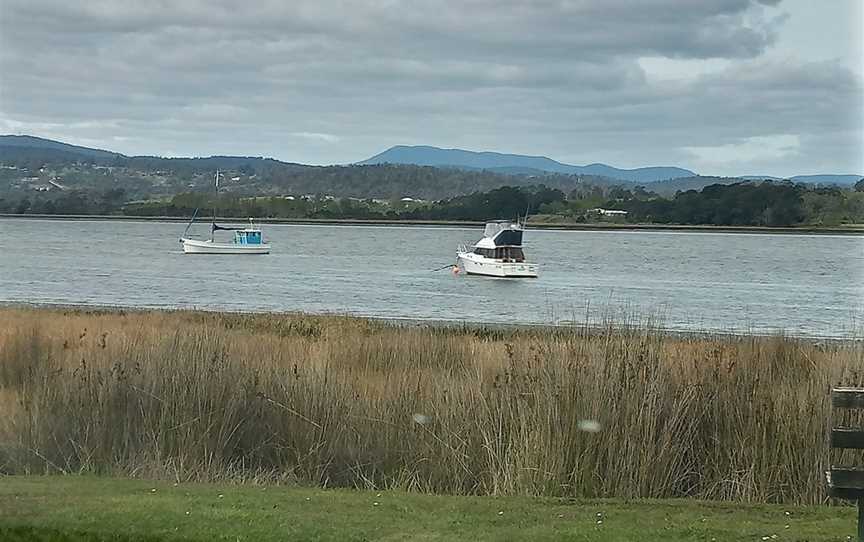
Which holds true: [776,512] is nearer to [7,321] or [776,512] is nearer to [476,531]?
[476,531]

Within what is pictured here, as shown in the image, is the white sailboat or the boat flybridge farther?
the white sailboat

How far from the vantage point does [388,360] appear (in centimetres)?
1600

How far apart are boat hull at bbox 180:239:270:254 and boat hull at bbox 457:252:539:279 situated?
3096 centimetres

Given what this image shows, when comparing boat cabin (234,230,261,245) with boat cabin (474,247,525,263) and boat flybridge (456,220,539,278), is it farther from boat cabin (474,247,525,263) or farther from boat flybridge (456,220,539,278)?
boat cabin (474,247,525,263)

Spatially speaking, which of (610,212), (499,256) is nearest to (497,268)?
(499,256)

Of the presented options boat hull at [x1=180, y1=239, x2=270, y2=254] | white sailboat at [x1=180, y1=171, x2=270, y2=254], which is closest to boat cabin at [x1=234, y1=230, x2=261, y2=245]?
white sailboat at [x1=180, y1=171, x2=270, y2=254]

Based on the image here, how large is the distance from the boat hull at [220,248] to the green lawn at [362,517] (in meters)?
91.1

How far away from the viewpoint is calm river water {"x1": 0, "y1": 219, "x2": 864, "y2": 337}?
43219 mm

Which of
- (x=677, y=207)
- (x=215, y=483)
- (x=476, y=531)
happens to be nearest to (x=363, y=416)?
(x=215, y=483)

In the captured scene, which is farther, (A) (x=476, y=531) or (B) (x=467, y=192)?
(B) (x=467, y=192)

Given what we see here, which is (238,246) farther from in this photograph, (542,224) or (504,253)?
(542,224)

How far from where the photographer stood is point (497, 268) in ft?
234

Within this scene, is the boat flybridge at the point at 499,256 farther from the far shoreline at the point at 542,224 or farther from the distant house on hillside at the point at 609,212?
the distant house on hillside at the point at 609,212

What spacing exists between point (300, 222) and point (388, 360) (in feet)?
475
